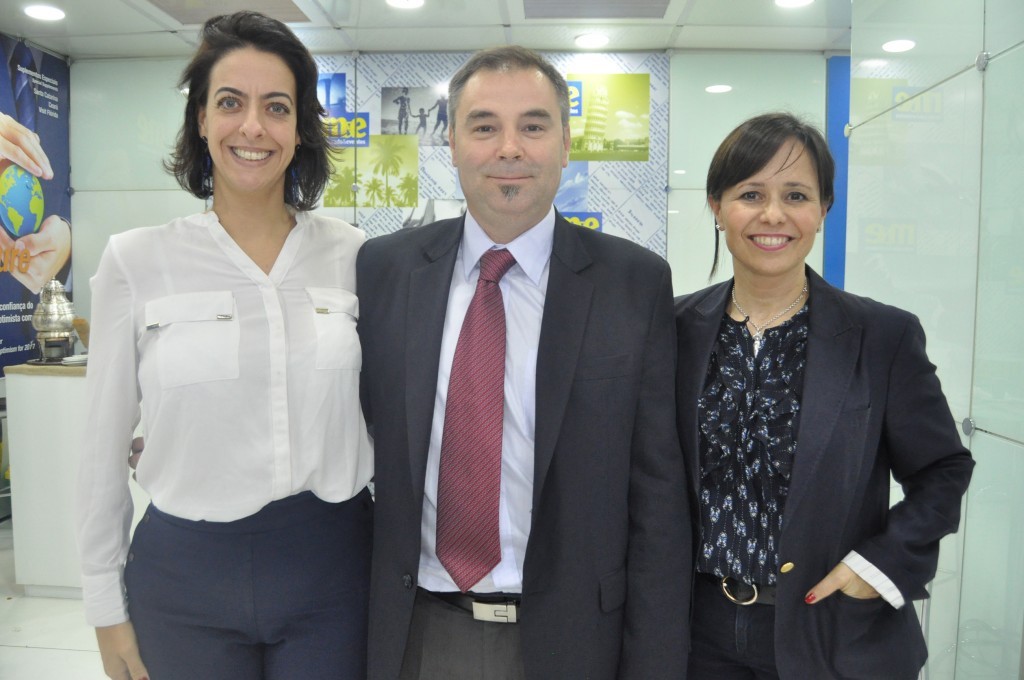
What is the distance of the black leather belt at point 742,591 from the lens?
1552 millimetres

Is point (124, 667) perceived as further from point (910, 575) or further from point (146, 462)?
A: point (910, 575)

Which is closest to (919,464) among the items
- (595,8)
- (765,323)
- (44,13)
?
(765,323)

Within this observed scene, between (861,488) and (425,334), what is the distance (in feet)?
3.21

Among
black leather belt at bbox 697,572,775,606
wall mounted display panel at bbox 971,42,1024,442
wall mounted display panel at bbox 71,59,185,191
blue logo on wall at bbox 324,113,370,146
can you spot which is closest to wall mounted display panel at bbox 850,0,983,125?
wall mounted display panel at bbox 971,42,1024,442

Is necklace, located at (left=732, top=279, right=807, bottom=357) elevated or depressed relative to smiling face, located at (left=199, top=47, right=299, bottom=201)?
depressed

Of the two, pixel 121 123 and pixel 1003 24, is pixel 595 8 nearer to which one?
pixel 1003 24

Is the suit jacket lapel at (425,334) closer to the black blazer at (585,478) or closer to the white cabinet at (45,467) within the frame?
the black blazer at (585,478)

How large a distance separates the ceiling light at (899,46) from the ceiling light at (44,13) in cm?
Answer: 466

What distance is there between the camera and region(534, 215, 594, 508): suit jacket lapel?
1.42 metres

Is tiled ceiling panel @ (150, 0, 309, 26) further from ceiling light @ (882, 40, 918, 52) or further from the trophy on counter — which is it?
ceiling light @ (882, 40, 918, 52)

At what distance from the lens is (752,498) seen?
62.1 inches

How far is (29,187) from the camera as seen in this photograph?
5.11 m

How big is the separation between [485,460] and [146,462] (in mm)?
718

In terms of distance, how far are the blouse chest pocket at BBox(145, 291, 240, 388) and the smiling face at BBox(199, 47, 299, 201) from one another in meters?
0.29
